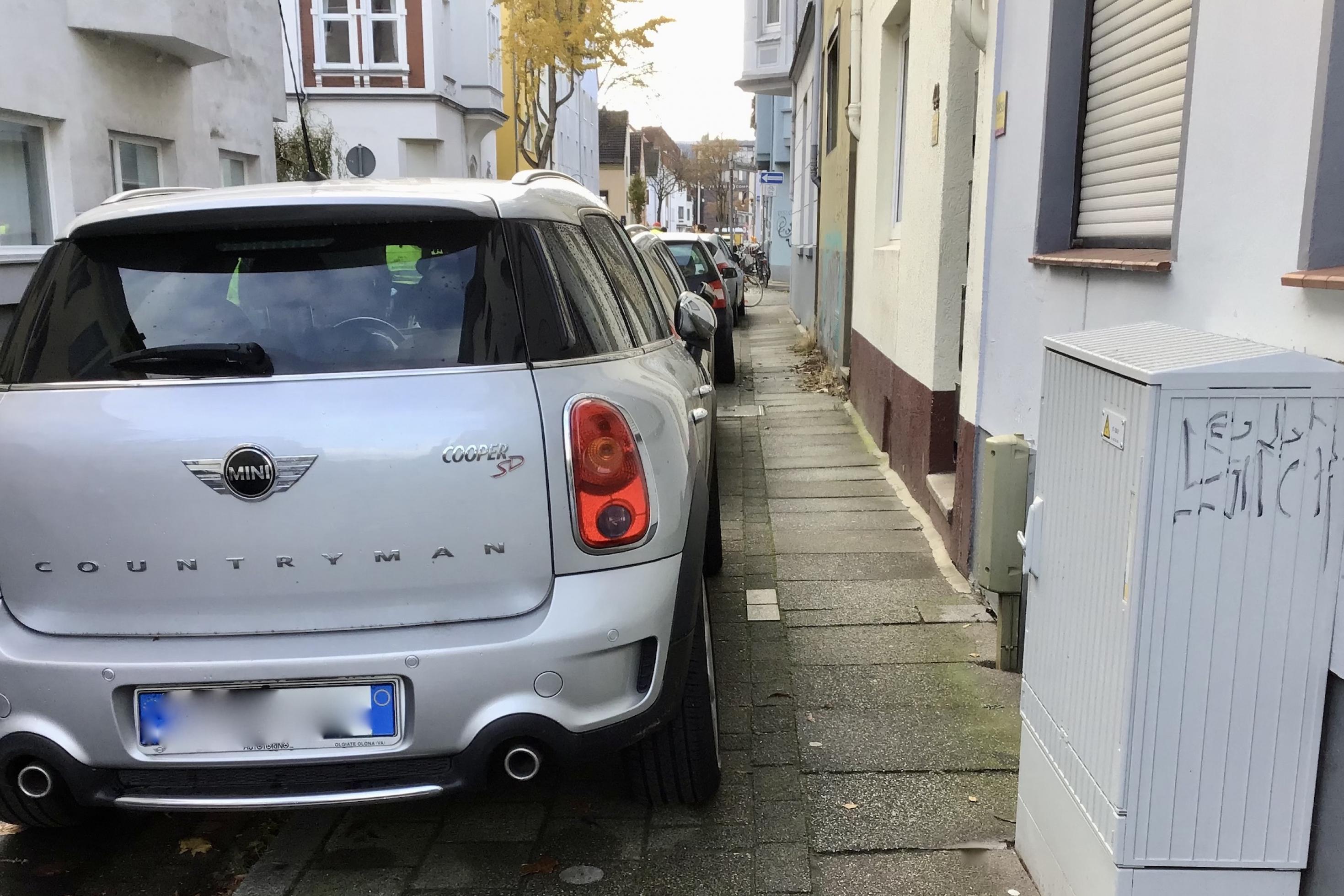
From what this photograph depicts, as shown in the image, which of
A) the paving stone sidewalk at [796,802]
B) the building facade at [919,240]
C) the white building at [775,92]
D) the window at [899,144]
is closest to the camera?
the paving stone sidewalk at [796,802]

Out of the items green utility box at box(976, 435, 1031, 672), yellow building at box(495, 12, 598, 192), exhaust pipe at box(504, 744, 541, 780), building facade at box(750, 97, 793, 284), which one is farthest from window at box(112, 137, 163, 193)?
building facade at box(750, 97, 793, 284)

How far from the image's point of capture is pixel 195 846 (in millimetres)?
3207

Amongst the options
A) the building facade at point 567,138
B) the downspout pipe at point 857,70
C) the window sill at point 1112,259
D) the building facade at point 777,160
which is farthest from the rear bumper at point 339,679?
the building facade at point 567,138

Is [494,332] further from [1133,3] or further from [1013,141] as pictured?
[1013,141]

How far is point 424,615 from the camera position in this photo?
2.61 metres

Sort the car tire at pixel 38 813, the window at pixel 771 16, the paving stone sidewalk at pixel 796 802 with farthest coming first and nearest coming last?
the window at pixel 771 16
the paving stone sidewalk at pixel 796 802
the car tire at pixel 38 813

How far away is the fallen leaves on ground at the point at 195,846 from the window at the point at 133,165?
367 inches

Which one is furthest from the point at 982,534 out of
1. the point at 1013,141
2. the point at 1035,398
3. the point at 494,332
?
the point at 494,332

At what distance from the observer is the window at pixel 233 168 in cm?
1391

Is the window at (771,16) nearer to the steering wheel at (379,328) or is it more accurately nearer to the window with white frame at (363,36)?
the window with white frame at (363,36)

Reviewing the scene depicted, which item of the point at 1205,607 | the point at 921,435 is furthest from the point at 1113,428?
the point at 921,435

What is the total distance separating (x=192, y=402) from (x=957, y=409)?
4439 millimetres

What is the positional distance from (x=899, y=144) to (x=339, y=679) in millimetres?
6884

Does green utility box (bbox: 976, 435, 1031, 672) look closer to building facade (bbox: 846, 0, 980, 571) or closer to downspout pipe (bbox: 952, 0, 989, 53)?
building facade (bbox: 846, 0, 980, 571)
